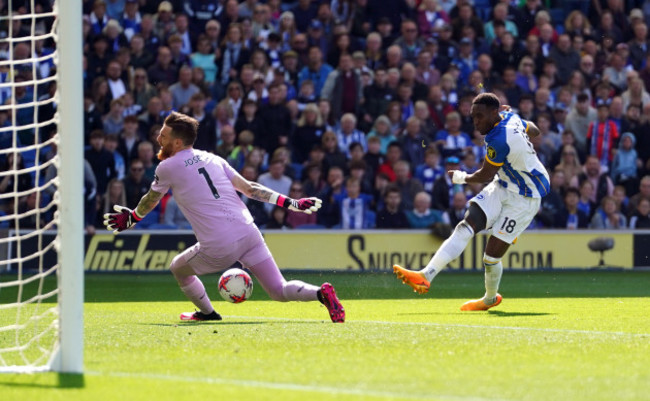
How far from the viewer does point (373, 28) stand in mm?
22062

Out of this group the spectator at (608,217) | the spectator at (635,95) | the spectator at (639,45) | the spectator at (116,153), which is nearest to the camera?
the spectator at (116,153)

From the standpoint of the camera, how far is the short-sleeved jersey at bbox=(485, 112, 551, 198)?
11.3 m

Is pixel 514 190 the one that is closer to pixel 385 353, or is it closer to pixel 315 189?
pixel 385 353

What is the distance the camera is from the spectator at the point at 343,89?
66.6 ft

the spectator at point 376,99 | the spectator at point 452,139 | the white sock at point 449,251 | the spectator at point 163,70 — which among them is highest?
the spectator at point 163,70

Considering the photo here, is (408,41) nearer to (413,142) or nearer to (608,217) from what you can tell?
(413,142)

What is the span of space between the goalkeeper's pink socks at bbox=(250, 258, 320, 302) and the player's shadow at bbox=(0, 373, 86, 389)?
10.9ft

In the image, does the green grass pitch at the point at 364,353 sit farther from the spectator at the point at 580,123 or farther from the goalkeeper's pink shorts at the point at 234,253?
the spectator at the point at 580,123

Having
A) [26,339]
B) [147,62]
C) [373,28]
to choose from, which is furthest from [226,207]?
[373,28]

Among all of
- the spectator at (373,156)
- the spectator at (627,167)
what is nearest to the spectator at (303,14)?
the spectator at (373,156)

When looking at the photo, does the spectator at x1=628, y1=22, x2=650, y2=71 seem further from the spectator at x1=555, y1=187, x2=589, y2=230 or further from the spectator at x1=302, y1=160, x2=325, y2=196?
the spectator at x1=302, y1=160, x2=325, y2=196

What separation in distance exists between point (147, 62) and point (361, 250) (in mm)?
5173

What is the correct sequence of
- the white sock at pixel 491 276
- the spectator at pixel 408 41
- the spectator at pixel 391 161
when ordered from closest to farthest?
1. the white sock at pixel 491 276
2. the spectator at pixel 391 161
3. the spectator at pixel 408 41

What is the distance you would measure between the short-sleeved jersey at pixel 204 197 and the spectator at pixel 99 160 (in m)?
8.92
